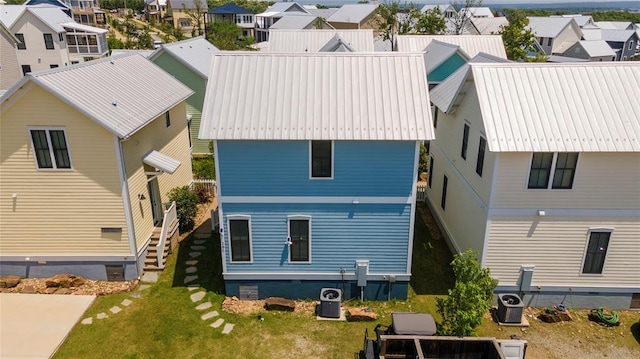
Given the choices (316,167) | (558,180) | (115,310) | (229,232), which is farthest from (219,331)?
(558,180)

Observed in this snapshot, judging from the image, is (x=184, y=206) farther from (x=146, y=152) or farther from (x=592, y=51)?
(x=592, y=51)

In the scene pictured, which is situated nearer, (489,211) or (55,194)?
(489,211)

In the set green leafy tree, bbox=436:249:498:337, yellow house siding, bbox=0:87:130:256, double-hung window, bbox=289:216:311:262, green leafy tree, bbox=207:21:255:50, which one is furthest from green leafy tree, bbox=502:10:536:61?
yellow house siding, bbox=0:87:130:256

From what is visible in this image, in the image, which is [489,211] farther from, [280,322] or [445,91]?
[280,322]

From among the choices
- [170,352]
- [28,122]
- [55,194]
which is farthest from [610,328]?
[28,122]

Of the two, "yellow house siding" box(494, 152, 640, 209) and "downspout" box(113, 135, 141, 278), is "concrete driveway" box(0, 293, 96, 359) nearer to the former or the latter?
"downspout" box(113, 135, 141, 278)

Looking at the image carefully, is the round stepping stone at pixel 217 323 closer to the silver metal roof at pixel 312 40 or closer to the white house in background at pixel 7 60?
the silver metal roof at pixel 312 40
